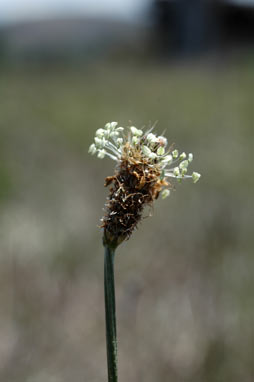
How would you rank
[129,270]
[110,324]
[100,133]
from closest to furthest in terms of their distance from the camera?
1. [110,324]
2. [100,133]
3. [129,270]

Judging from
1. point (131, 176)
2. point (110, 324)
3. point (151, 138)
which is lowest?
point (110, 324)

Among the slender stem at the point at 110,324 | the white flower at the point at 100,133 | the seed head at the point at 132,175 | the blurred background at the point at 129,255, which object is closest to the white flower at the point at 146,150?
the seed head at the point at 132,175

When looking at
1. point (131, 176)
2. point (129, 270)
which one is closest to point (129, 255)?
point (129, 270)

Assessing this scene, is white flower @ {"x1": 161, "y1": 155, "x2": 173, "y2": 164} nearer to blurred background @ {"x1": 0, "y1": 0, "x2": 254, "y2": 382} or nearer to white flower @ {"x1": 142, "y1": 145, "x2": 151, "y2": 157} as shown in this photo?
white flower @ {"x1": 142, "y1": 145, "x2": 151, "y2": 157}

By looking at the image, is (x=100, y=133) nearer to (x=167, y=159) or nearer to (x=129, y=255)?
(x=167, y=159)

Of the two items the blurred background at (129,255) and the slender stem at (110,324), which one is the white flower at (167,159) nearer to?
the slender stem at (110,324)

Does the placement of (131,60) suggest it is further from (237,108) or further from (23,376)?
(23,376)

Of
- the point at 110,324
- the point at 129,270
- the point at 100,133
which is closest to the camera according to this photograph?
the point at 110,324
